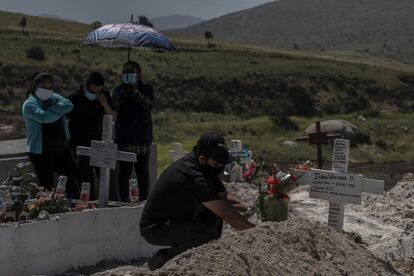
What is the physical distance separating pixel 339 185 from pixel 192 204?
3.36 metres

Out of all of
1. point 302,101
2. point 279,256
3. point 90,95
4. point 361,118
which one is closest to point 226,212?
point 279,256

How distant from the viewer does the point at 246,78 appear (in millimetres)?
52875

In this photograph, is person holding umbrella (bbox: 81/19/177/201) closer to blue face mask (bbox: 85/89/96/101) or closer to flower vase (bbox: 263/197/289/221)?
blue face mask (bbox: 85/89/96/101)

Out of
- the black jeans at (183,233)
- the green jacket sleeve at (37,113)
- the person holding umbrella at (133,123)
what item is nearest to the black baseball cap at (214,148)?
the black jeans at (183,233)

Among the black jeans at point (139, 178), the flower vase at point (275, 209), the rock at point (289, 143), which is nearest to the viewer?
the flower vase at point (275, 209)

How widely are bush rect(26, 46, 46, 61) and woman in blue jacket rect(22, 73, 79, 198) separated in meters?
41.3

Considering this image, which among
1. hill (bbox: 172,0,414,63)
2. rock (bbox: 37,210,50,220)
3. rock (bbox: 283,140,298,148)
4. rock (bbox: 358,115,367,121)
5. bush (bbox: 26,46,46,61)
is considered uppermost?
hill (bbox: 172,0,414,63)

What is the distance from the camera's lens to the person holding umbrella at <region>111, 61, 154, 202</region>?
8.55m

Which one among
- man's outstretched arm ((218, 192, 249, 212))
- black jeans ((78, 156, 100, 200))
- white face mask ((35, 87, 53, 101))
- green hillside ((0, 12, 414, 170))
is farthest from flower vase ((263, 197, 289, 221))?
green hillside ((0, 12, 414, 170))

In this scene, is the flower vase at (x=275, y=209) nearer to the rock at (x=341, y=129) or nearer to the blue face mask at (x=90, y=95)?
the blue face mask at (x=90, y=95)

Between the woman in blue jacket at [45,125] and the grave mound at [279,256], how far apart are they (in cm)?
259

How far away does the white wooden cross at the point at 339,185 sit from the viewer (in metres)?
8.47

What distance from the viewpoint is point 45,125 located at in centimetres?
802

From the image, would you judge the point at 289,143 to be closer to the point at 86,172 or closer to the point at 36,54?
the point at 36,54
